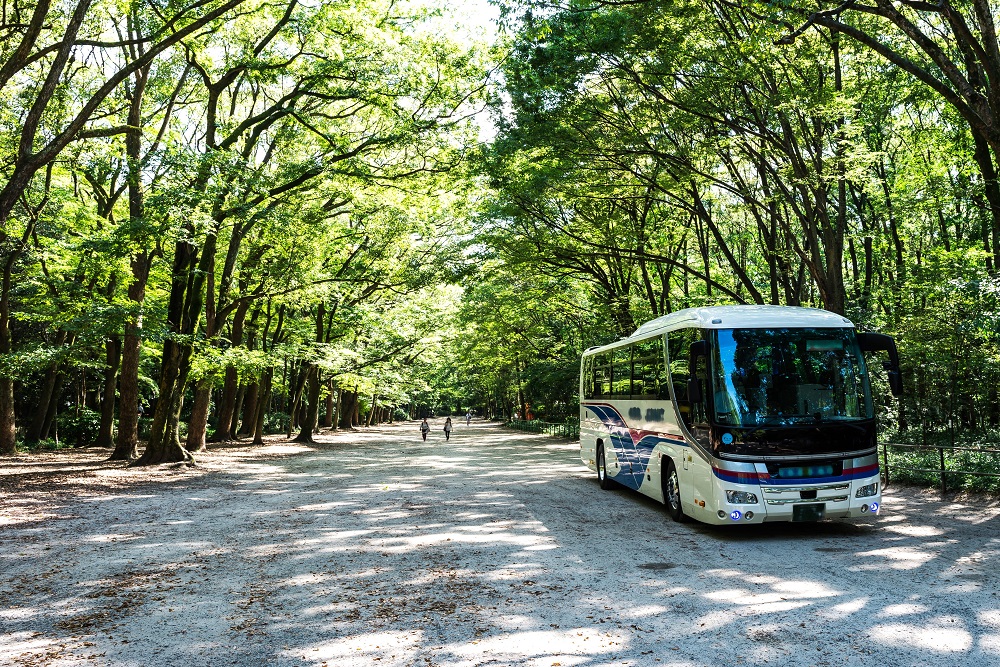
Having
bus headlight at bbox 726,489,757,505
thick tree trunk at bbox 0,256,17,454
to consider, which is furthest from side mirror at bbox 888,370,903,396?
thick tree trunk at bbox 0,256,17,454

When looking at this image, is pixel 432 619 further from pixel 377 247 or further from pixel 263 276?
pixel 377 247

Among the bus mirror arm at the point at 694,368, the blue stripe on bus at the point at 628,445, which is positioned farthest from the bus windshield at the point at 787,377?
the blue stripe on bus at the point at 628,445

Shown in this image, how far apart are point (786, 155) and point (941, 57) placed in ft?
24.7

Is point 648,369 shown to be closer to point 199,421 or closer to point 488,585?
point 488,585

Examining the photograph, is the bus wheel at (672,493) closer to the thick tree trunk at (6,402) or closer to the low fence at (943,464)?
the low fence at (943,464)

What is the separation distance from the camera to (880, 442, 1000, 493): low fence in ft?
40.0

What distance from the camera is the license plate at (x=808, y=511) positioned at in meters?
8.84

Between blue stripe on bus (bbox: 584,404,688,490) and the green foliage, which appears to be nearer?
blue stripe on bus (bbox: 584,404,688,490)

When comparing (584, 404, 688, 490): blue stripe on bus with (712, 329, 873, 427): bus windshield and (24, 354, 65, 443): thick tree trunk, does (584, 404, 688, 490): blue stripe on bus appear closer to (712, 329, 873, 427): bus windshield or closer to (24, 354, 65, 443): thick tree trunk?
(712, 329, 873, 427): bus windshield

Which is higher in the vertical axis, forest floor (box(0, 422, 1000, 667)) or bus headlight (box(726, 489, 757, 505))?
bus headlight (box(726, 489, 757, 505))

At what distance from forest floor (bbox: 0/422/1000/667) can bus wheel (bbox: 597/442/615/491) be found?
1735 millimetres

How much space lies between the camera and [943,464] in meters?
12.9

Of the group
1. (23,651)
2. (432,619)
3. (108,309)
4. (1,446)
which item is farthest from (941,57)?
(1,446)

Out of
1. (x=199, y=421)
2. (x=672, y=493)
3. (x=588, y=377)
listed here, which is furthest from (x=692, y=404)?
(x=199, y=421)
